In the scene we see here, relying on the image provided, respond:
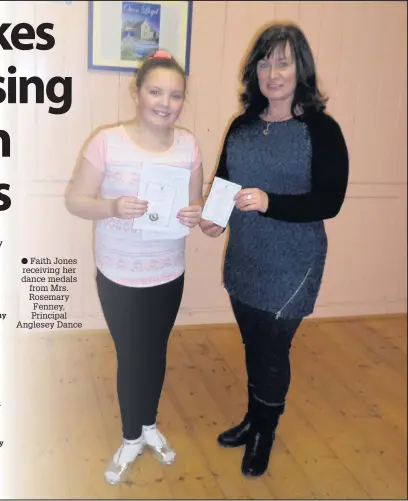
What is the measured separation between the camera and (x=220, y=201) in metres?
1.19

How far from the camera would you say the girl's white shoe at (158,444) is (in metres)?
1.47

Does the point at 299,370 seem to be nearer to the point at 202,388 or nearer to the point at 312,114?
the point at 202,388

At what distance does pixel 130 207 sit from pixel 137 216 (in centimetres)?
3

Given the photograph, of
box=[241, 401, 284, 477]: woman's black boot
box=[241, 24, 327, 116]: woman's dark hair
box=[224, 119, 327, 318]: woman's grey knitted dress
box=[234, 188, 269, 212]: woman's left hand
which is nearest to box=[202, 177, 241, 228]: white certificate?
box=[234, 188, 269, 212]: woman's left hand

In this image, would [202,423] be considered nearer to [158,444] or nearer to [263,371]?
[158,444]

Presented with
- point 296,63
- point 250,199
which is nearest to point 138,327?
point 250,199

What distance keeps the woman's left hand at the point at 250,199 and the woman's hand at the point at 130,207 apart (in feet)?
0.70

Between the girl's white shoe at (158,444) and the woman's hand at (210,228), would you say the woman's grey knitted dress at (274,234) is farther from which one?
the girl's white shoe at (158,444)

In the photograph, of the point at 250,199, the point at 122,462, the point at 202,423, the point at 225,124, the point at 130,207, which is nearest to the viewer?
the point at 130,207

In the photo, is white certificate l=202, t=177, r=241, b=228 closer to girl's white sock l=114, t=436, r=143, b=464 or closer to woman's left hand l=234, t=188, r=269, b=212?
woman's left hand l=234, t=188, r=269, b=212

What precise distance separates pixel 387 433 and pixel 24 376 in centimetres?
110

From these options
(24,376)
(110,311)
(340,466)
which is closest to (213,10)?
(110,311)

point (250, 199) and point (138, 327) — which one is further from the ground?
point (250, 199)

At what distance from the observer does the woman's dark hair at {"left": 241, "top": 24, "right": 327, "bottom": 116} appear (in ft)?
3.96
